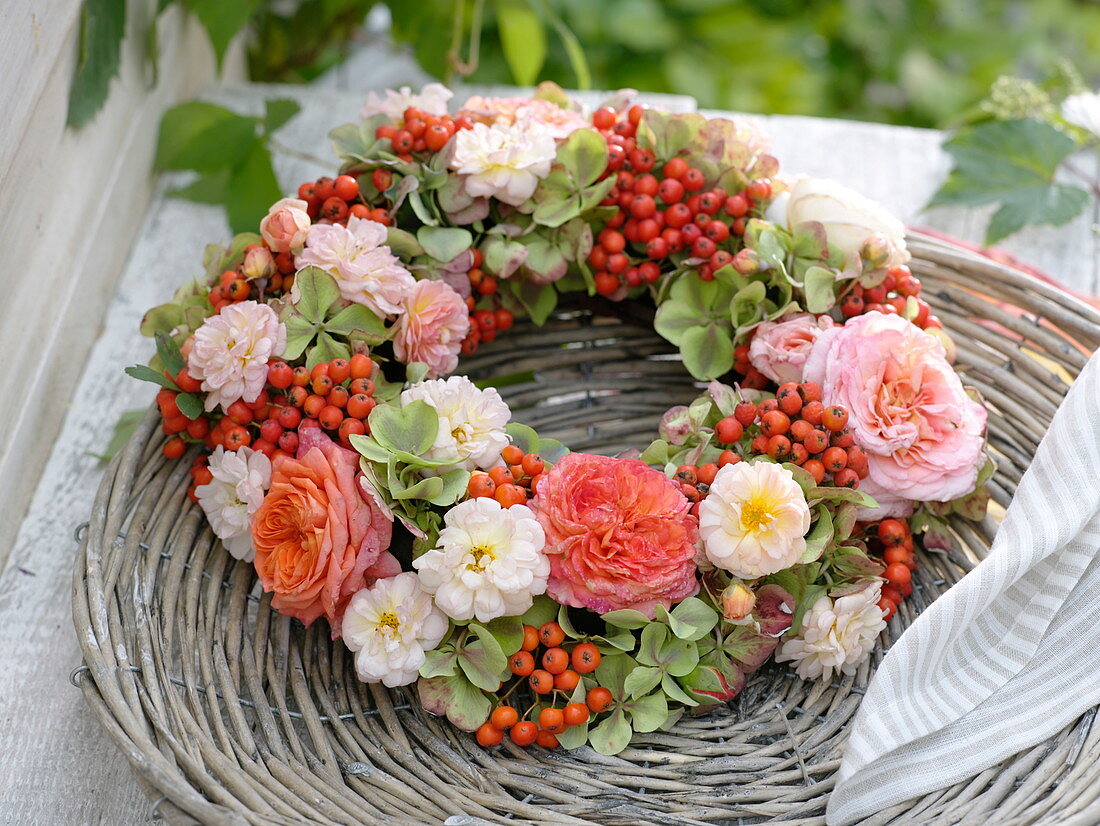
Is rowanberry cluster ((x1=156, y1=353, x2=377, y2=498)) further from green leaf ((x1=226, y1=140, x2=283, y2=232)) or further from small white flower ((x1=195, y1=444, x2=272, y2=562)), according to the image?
green leaf ((x1=226, y1=140, x2=283, y2=232))

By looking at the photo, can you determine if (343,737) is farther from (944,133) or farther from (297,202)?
(944,133)

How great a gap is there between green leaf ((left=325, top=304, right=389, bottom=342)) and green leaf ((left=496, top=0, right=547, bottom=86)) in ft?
2.00

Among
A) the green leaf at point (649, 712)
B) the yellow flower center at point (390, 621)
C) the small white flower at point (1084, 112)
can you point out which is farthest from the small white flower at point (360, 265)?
the small white flower at point (1084, 112)

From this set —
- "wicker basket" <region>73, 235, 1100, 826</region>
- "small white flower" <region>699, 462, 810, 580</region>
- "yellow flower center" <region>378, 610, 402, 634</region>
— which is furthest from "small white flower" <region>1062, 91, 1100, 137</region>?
"yellow flower center" <region>378, 610, 402, 634</region>

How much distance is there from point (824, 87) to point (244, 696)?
5.09ft

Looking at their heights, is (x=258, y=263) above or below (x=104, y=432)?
above

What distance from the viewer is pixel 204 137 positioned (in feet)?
3.54

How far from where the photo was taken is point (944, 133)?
4.21 feet

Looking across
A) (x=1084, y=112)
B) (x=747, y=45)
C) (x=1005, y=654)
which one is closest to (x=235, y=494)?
(x=1005, y=654)

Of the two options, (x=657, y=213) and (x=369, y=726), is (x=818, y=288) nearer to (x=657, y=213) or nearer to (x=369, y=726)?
(x=657, y=213)

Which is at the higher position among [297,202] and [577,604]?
[297,202]

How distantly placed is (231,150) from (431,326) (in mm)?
395

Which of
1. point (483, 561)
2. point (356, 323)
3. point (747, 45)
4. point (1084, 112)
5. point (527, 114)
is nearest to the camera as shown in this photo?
point (483, 561)

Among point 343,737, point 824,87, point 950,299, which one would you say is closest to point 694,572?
point 343,737
